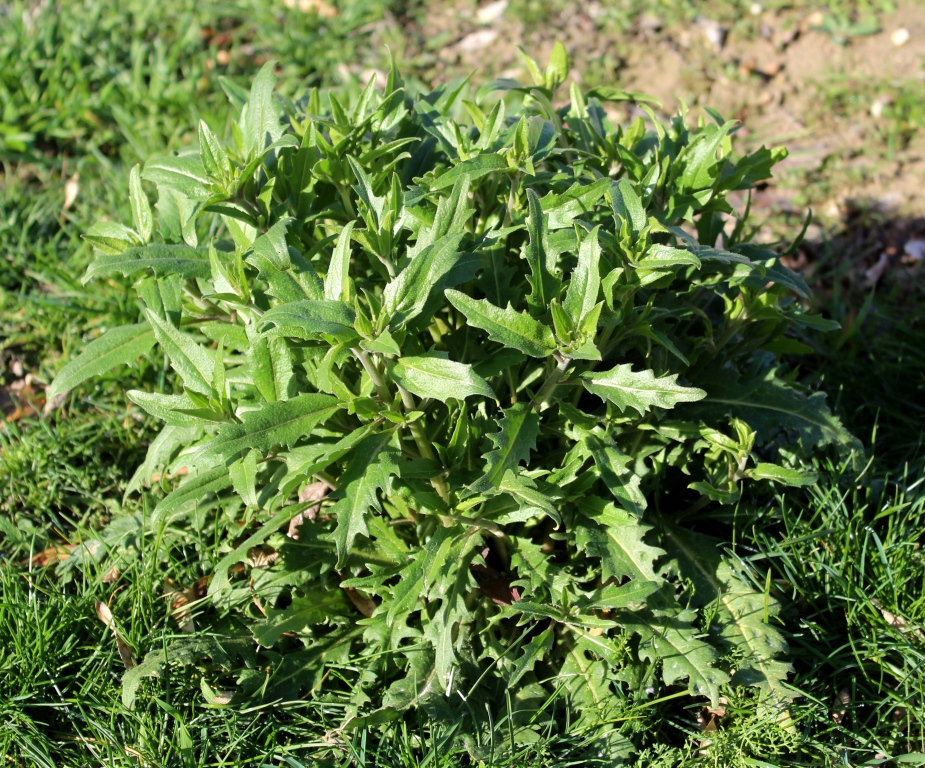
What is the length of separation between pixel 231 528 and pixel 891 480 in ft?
8.58

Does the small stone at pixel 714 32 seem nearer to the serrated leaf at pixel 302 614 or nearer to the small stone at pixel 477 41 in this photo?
the small stone at pixel 477 41

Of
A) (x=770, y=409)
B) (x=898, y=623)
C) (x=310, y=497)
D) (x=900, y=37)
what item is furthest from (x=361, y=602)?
→ (x=900, y=37)

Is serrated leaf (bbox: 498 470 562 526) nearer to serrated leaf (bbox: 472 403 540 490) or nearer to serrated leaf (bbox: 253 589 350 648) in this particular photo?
serrated leaf (bbox: 472 403 540 490)

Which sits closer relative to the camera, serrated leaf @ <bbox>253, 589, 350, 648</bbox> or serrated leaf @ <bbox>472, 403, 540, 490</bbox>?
serrated leaf @ <bbox>472, 403, 540, 490</bbox>

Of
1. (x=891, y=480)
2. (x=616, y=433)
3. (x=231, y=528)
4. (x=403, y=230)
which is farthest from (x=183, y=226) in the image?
(x=891, y=480)

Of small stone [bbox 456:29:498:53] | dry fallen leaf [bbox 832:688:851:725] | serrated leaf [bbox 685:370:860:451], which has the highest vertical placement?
small stone [bbox 456:29:498:53]

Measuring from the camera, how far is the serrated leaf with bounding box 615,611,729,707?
2.71 metres

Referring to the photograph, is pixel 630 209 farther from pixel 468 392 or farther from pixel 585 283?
pixel 468 392

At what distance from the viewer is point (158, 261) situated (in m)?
2.61

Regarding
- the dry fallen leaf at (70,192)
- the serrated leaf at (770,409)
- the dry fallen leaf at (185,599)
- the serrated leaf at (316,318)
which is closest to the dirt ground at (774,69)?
the serrated leaf at (770,409)

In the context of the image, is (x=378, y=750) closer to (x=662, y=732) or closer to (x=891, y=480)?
(x=662, y=732)

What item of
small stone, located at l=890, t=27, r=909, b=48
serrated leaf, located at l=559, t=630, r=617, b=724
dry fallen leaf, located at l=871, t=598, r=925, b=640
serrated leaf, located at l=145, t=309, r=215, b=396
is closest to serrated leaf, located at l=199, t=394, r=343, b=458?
serrated leaf, located at l=145, t=309, r=215, b=396

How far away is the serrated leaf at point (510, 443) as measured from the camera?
2.27 metres

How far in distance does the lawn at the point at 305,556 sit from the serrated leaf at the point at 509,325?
3.60 ft
